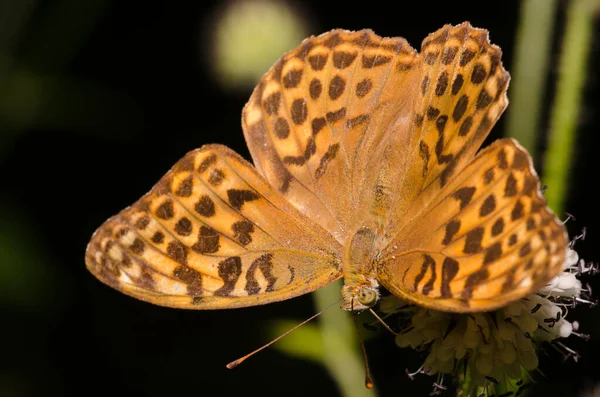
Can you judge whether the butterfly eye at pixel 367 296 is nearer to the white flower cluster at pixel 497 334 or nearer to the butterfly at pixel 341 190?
the butterfly at pixel 341 190

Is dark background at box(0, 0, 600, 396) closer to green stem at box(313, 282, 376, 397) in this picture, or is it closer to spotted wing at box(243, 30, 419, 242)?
green stem at box(313, 282, 376, 397)

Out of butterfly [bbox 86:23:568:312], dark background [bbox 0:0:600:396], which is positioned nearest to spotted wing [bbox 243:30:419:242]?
butterfly [bbox 86:23:568:312]

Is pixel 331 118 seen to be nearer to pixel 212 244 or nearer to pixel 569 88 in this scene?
pixel 212 244

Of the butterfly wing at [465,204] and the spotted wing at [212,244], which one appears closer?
the butterfly wing at [465,204]

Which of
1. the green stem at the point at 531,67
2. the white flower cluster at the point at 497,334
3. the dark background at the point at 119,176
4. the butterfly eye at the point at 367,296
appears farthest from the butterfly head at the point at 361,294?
the dark background at the point at 119,176

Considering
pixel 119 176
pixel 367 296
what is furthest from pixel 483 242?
pixel 119 176

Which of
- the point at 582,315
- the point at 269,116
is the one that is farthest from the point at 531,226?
the point at 582,315
